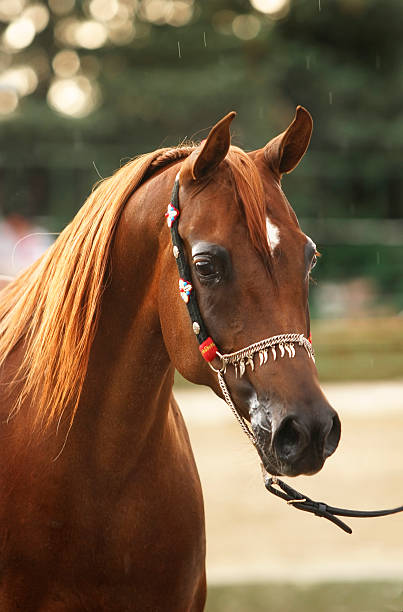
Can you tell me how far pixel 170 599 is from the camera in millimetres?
2242

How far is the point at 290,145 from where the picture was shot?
2182 mm

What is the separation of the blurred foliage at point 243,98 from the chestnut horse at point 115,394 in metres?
15.5

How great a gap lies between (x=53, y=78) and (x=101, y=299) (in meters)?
19.7

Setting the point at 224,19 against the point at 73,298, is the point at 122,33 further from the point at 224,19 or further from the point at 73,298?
the point at 73,298

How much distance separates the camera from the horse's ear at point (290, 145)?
211cm

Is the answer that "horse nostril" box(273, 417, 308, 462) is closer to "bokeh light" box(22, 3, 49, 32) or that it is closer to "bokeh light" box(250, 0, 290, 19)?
"bokeh light" box(250, 0, 290, 19)

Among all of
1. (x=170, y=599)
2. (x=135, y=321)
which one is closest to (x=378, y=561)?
(x=170, y=599)

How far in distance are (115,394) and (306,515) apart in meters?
3.70

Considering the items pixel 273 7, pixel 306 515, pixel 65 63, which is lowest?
pixel 306 515

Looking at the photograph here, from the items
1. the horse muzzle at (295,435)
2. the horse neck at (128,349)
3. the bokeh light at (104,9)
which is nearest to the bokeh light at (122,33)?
the bokeh light at (104,9)

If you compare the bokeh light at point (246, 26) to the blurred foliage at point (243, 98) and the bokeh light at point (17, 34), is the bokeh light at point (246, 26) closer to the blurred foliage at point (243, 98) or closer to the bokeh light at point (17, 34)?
the blurred foliage at point (243, 98)

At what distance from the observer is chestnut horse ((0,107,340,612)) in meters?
2.05

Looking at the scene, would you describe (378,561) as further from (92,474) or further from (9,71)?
(9,71)

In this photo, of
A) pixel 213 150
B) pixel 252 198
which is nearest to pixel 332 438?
pixel 252 198
